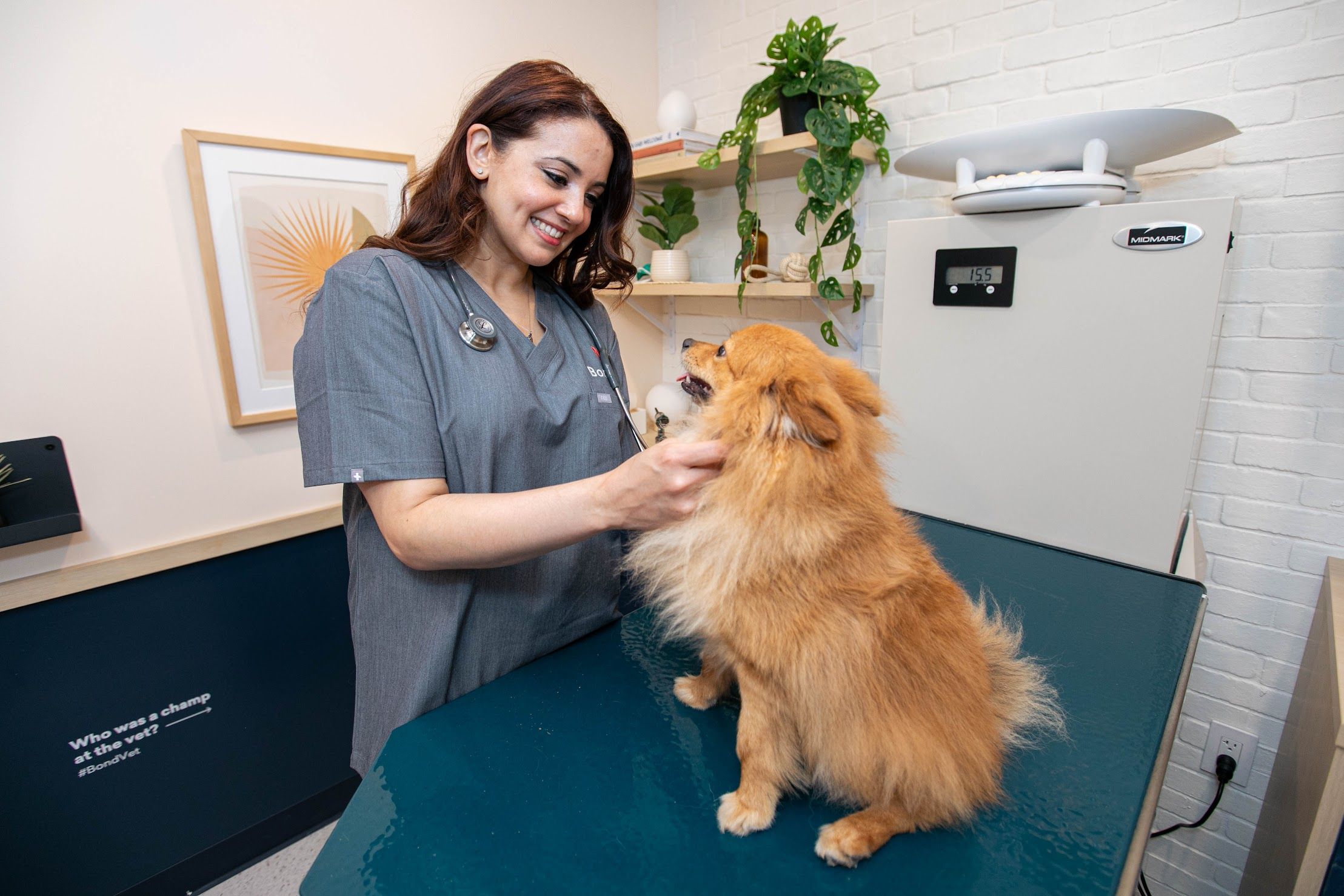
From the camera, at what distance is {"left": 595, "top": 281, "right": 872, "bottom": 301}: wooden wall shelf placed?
246cm

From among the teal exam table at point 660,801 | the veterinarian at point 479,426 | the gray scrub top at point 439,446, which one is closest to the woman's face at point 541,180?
the veterinarian at point 479,426

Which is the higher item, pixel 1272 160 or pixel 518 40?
pixel 518 40

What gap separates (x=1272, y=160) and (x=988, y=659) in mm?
1763

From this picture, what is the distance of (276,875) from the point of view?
2.11 metres

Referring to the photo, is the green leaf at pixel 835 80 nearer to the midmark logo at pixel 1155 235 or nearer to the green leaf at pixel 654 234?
the green leaf at pixel 654 234

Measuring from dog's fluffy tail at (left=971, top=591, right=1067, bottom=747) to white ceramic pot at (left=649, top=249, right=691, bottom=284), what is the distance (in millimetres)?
2181

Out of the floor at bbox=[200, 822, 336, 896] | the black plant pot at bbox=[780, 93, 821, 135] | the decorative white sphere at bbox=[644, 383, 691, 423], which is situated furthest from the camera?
the decorative white sphere at bbox=[644, 383, 691, 423]

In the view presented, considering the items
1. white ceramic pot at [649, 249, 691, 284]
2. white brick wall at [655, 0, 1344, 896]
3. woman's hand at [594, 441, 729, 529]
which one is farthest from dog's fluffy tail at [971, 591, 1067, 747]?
white ceramic pot at [649, 249, 691, 284]

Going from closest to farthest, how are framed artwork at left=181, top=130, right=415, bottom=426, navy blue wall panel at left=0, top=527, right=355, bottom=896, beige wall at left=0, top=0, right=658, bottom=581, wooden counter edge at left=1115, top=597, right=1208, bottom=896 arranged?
wooden counter edge at left=1115, top=597, right=1208, bottom=896, beige wall at left=0, top=0, right=658, bottom=581, navy blue wall panel at left=0, top=527, right=355, bottom=896, framed artwork at left=181, top=130, right=415, bottom=426

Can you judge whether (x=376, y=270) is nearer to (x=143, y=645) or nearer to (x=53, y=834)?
(x=143, y=645)

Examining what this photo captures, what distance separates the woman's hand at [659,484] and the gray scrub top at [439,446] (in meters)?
0.30

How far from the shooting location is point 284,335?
2.11 m

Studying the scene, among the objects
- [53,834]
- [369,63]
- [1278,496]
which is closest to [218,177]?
[369,63]

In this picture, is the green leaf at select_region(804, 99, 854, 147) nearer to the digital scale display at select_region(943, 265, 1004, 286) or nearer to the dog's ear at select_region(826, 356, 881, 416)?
the digital scale display at select_region(943, 265, 1004, 286)
